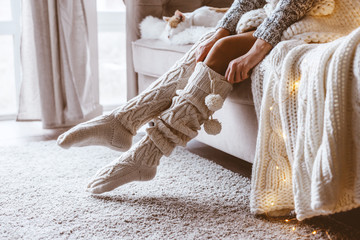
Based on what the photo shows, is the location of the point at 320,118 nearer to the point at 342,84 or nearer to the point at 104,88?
the point at 342,84

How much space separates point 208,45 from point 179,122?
0.94 feet

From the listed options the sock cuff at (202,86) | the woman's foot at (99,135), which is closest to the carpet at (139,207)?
the woman's foot at (99,135)

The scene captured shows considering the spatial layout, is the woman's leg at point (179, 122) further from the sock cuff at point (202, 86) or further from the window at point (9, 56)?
the window at point (9, 56)

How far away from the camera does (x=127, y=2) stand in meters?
2.03

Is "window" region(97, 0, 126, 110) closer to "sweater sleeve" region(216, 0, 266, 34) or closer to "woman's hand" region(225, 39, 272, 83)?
"sweater sleeve" region(216, 0, 266, 34)

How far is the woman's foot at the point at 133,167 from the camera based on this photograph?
122 centimetres

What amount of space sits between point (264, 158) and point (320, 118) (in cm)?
24

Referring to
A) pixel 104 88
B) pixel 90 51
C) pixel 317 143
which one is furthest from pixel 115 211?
pixel 104 88

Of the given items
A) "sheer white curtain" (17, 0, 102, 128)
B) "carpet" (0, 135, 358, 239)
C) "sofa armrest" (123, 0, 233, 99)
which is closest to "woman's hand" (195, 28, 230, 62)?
"carpet" (0, 135, 358, 239)

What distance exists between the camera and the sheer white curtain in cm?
210

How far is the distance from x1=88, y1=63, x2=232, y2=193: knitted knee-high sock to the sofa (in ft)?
0.46

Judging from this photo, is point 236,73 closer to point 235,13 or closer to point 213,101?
point 213,101

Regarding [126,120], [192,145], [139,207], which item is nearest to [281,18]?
[126,120]

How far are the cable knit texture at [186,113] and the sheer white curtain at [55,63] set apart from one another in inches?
42.8
